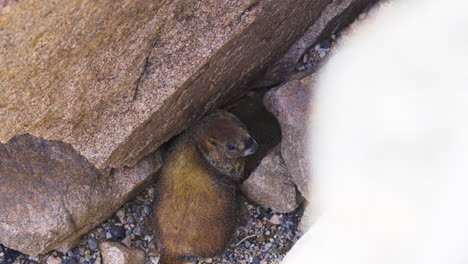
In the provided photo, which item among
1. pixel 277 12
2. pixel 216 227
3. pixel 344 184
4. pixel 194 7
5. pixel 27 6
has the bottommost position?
pixel 216 227

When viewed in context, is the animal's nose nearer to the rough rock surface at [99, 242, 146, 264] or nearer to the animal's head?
the animal's head

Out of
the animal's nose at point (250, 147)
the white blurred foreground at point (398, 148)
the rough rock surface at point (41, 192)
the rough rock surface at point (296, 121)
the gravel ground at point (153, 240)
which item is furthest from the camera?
the animal's nose at point (250, 147)

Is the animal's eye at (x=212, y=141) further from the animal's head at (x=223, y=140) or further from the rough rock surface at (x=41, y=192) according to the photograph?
the rough rock surface at (x=41, y=192)

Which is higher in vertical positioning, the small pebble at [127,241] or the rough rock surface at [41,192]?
the rough rock surface at [41,192]

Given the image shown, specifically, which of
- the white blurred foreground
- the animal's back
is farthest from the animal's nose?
the white blurred foreground

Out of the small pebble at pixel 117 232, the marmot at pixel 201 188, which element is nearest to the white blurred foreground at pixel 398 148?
the marmot at pixel 201 188

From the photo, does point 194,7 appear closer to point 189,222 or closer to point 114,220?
point 189,222

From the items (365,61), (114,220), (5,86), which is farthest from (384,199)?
(114,220)
